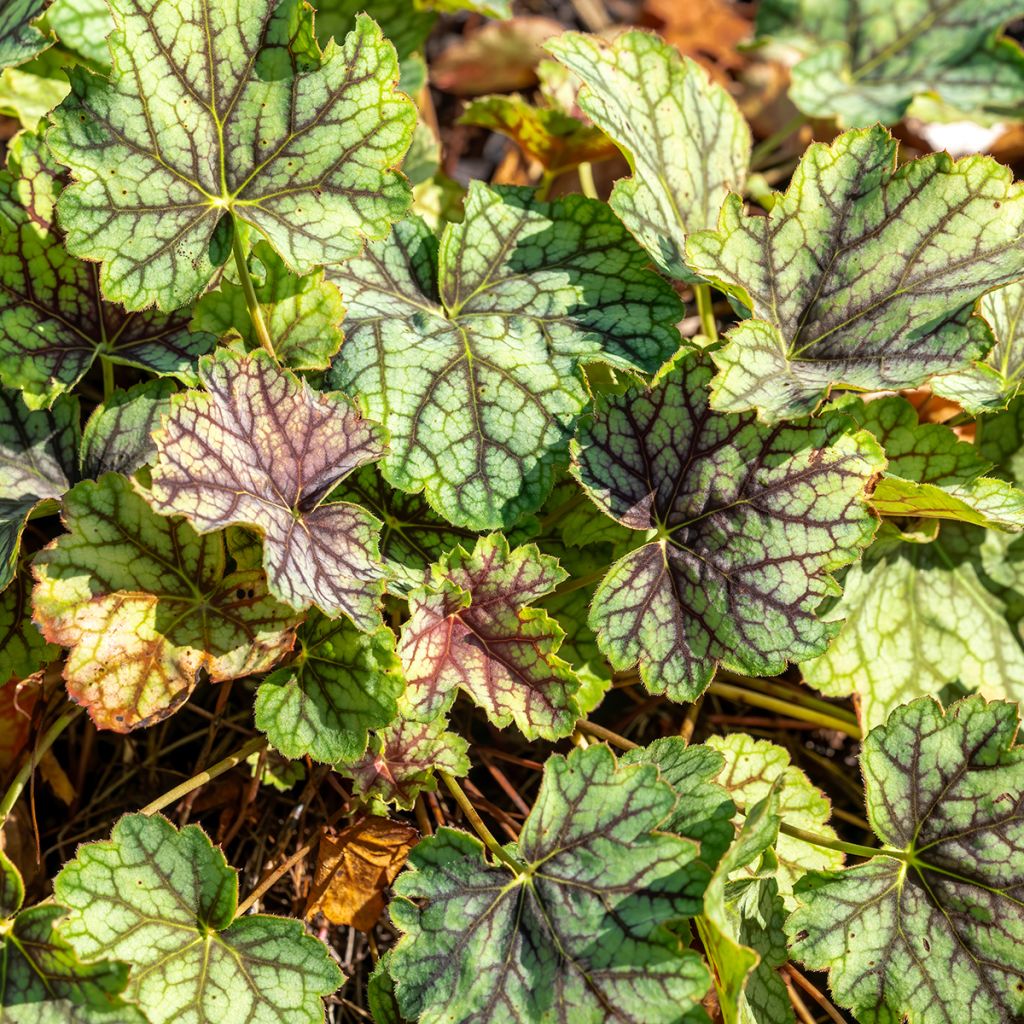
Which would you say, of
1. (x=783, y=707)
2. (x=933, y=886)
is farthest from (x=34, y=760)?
(x=933, y=886)

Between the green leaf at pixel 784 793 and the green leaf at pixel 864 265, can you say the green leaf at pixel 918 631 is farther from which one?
the green leaf at pixel 864 265

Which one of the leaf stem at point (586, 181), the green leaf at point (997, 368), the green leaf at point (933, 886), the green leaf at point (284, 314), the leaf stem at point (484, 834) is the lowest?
the green leaf at point (933, 886)

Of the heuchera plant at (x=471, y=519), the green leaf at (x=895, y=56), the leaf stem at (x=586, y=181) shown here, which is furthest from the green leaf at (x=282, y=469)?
the green leaf at (x=895, y=56)

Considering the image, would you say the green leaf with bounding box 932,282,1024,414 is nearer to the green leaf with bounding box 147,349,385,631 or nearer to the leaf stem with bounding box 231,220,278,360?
the green leaf with bounding box 147,349,385,631

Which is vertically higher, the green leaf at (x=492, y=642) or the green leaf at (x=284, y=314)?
the green leaf at (x=284, y=314)

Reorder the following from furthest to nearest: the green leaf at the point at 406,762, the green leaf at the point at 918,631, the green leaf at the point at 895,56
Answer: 1. the green leaf at the point at 895,56
2. the green leaf at the point at 918,631
3. the green leaf at the point at 406,762

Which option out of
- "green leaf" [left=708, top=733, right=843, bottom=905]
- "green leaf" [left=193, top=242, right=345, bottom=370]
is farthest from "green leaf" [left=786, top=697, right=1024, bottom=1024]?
"green leaf" [left=193, top=242, right=345, bottom=370]

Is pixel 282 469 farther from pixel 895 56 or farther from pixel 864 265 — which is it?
pixel 895 56
